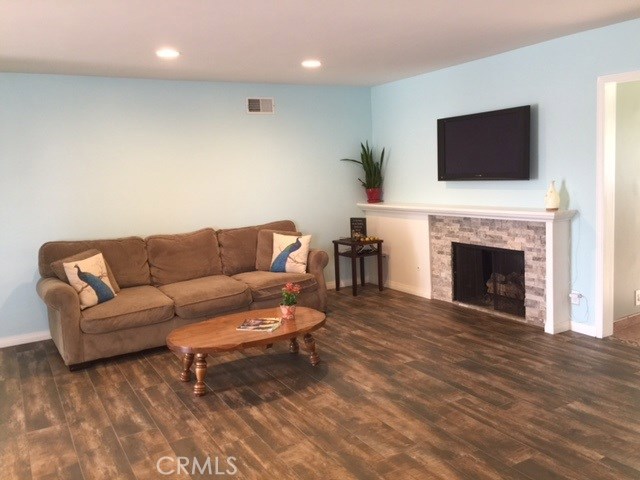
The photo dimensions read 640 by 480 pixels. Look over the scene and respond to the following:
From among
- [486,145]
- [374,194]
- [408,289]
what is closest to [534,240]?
[486,145]

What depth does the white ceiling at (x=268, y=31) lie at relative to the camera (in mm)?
3129

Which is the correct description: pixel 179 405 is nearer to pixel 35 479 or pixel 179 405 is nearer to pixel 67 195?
pixel 35 479

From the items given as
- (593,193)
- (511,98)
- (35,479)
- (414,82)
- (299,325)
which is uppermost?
(414,82)

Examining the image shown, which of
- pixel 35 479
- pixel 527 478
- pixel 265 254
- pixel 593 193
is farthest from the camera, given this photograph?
pixel 265 254

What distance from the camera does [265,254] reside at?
5.50 metres

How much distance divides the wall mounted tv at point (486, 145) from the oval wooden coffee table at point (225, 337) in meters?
2.16

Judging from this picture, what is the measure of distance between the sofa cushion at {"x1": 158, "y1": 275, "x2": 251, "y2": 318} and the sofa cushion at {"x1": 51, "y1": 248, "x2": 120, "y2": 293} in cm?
40

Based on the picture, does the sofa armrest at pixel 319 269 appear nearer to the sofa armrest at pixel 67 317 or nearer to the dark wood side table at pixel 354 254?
the dark wood side table at pixel 354 254

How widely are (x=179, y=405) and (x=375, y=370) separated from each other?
52.5 inches

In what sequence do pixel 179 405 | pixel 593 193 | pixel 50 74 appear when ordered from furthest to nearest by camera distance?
pixel 50 74 → pixel 593 193 → pixel 179 405

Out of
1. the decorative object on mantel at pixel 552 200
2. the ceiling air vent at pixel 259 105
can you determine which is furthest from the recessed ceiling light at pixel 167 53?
the decorative object on mantel at pixel 552 200

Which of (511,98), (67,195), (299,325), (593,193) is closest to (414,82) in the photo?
(511,98)

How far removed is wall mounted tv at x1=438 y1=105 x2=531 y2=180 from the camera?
4.65 m

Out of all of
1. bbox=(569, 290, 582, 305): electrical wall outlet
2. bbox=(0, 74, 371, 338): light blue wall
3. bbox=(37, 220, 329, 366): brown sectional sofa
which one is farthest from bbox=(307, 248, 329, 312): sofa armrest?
bbox=(569, 290, 582, 305): electrical wall outlet
